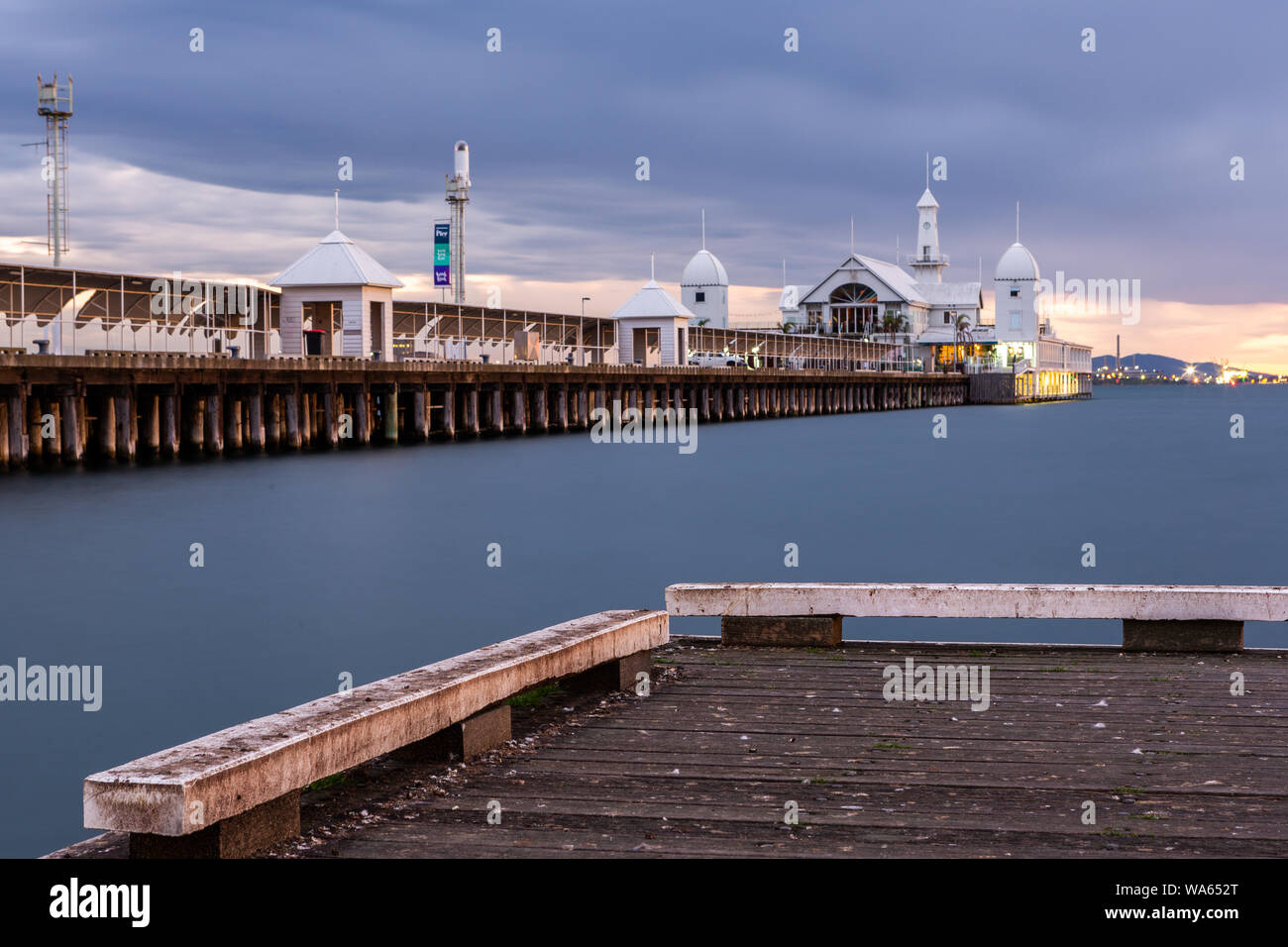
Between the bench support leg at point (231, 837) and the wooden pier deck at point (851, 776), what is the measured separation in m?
0.10

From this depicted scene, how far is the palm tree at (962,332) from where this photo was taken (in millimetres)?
135750

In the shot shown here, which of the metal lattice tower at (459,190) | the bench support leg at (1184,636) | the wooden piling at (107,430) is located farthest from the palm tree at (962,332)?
the bench support leg at (1184,636)

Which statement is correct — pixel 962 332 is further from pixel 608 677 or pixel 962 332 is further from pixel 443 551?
pixel 608 677

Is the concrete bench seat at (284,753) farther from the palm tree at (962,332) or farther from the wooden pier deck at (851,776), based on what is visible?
the palm tree at (962,332)

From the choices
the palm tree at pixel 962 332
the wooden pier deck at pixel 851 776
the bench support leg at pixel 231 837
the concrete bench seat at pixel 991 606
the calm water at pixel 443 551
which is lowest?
the calm water at pixel 443 551

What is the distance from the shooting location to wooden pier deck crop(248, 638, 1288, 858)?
5.07 m

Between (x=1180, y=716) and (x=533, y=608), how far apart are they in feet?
50.0

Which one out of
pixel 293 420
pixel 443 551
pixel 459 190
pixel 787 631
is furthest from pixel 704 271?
pixel 787 631

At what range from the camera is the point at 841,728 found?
6785 mm

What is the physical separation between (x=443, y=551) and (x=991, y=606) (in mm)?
20701

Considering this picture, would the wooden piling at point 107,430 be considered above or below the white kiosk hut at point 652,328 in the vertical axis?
below

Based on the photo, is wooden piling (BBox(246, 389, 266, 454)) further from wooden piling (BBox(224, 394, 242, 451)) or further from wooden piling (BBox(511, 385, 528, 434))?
wooden piling (BBox(511, 385, 528, 434))
